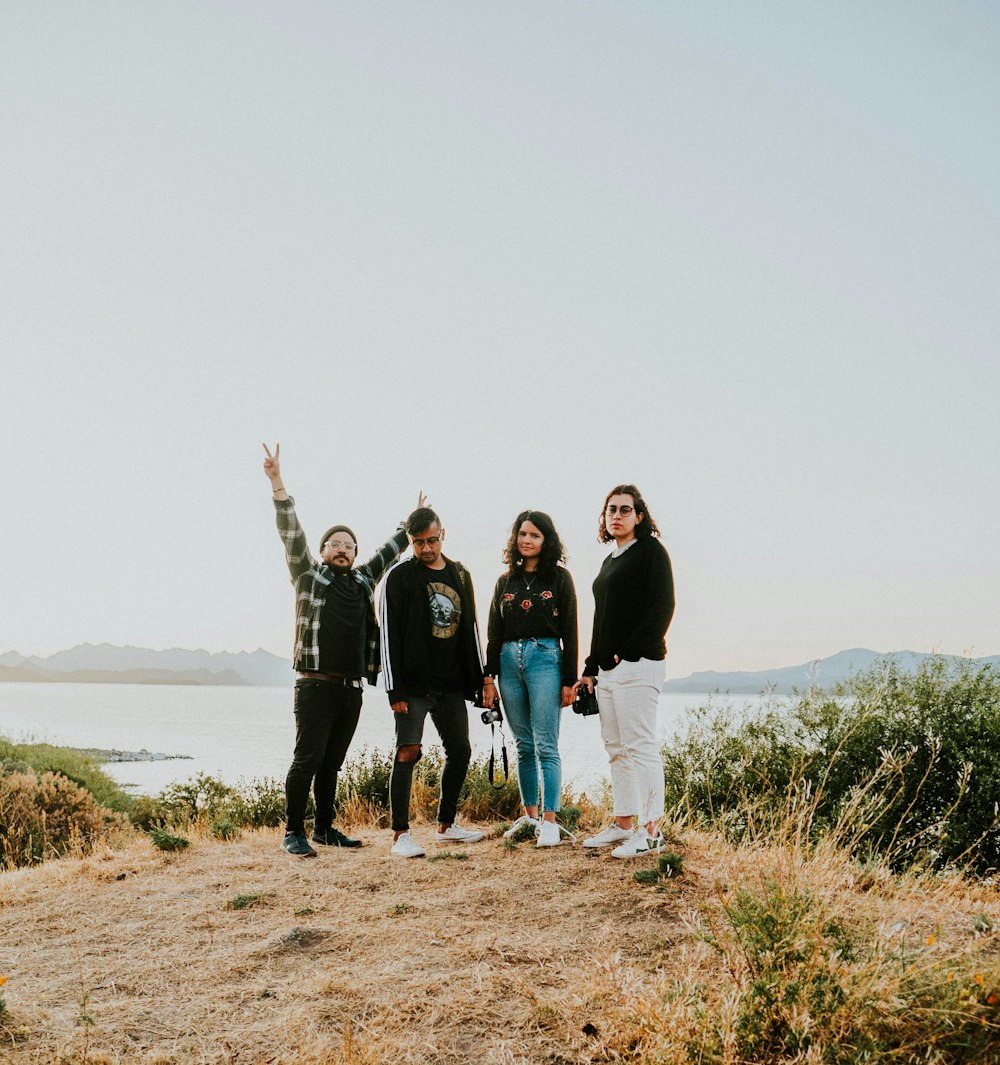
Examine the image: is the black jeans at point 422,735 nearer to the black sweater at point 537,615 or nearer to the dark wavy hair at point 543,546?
the black sweater at point 537,615

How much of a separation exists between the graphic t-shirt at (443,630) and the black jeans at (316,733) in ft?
2.57

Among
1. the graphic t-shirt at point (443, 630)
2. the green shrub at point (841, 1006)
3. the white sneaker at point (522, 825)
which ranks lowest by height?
the white sneaker at point (522, 825)

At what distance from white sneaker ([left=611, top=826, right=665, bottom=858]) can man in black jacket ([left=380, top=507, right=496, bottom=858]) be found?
130 centimetres

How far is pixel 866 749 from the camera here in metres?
10.8

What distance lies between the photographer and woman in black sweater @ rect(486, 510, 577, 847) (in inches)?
220

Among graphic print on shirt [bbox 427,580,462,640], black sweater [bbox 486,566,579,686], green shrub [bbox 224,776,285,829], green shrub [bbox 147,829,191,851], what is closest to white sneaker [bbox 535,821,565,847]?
black sweater [bbox 486,566,579,686]

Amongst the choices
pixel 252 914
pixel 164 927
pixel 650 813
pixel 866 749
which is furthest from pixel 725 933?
pixel 866 749

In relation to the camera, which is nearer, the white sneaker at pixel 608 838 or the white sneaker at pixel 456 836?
the white sneaker at pixel 608 838

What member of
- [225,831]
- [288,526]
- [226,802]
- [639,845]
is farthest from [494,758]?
[226,802]

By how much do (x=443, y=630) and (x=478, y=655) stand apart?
324 mm

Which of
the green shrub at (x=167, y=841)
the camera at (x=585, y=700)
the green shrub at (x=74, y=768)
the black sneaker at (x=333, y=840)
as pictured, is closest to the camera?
the camera at (x=585, y=700)

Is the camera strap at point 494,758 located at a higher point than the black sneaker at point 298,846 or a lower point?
higher

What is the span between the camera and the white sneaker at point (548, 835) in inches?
222

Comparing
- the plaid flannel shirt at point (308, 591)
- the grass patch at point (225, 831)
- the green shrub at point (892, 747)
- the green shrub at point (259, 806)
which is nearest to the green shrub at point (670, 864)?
the plaid flannel shirt at point (308, 591)
